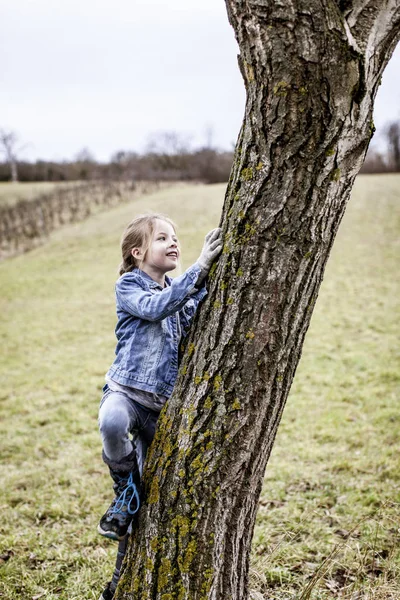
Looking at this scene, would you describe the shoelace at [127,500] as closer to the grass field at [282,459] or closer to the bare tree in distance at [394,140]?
the grass field at [282,459]

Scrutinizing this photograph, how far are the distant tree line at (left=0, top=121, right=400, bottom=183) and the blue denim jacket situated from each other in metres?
36.0

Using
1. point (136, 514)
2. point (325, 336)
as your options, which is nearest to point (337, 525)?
point (136, 514)

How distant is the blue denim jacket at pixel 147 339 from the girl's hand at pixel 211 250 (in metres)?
0.18

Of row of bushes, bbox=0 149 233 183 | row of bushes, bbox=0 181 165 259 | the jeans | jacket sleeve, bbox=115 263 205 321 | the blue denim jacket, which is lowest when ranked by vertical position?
the jeans

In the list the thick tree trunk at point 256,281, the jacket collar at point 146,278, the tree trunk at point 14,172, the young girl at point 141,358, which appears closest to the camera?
the thick tree trunk at point 256,281

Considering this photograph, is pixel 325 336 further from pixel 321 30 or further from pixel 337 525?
pixel 321 30

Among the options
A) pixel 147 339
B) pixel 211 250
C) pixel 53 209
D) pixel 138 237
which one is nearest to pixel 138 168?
pixel 53 209

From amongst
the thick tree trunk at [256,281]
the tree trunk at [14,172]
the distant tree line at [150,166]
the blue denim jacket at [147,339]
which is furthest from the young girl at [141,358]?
the tree trunk at [14,172]

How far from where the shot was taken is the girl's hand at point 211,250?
2.22m

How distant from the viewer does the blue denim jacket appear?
244cm

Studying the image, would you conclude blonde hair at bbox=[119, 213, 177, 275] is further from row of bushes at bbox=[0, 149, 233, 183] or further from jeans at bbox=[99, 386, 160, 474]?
row of bushes at bbox=[0, 149, 233, 183]

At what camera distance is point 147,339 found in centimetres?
257

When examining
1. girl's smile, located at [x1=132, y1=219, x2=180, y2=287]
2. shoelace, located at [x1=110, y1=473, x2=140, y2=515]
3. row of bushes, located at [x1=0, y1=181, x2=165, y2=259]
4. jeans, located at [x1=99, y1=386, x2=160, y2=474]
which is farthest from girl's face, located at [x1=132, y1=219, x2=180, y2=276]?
row of bushes, located at [x1=0, y1=181, x2=165, y2=259]

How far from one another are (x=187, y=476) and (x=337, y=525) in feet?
7.54
